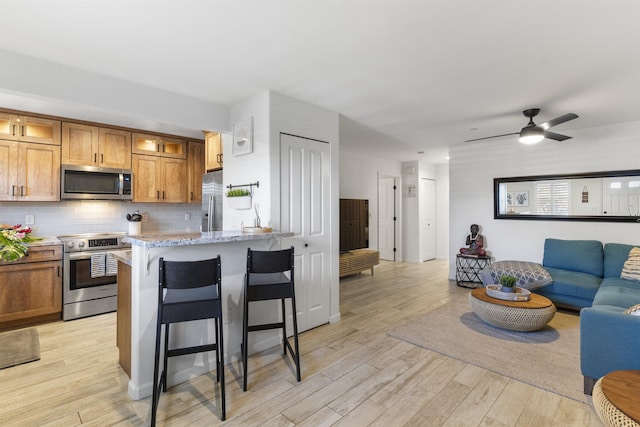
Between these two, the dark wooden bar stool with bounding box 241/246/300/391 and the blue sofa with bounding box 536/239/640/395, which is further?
the dark wooden bar stool with bounding box 241/246/300/391

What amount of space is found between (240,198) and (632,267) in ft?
15.0

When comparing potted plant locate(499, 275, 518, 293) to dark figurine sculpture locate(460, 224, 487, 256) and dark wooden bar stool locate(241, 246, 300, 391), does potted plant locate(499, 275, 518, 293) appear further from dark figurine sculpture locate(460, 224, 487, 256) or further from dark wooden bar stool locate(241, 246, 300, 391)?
dark wooden bar stool locate(241, 246, 300, 391)

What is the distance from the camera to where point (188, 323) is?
2424 millimetres

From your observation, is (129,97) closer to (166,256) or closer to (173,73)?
(173,73)

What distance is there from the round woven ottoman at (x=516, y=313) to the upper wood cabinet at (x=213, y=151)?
11.4 feet

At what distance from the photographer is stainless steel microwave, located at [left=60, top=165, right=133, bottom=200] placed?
12.3 ft

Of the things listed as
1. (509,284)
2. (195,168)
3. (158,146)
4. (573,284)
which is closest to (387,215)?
(573,284)

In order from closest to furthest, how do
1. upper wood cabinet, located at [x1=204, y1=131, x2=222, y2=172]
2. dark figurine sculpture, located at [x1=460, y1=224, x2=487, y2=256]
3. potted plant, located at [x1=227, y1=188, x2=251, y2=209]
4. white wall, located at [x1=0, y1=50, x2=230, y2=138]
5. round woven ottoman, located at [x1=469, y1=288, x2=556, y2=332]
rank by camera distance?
white wall, located at [x1=0, y1=50, x2=230, y2=138], round woven ottoman, located at [x1=469, y1=288, x2=556, y2=332], potted plant, located at [x1=227, y1=188, x2=251, y2=209], upper wood cabinet, located at [x1=204, y1=131, x2=222, y2=172], dark figurine sculpture, located at [x1=460, y1=224, x2=487, y2=256]

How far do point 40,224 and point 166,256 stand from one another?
2.90 meters

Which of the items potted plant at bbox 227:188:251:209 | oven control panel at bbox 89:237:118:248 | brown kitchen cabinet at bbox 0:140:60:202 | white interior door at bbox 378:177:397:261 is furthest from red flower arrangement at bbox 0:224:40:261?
white interior door at bbox 378:177:397:261

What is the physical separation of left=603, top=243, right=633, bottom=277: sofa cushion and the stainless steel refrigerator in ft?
16.2

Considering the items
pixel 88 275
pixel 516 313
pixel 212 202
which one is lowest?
pixel 516 313

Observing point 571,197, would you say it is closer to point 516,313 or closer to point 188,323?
point 516,313

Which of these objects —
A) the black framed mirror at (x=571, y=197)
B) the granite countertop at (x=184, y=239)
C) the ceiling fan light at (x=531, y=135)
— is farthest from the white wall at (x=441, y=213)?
the granite countertop at (x=184, y=239)
